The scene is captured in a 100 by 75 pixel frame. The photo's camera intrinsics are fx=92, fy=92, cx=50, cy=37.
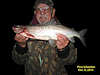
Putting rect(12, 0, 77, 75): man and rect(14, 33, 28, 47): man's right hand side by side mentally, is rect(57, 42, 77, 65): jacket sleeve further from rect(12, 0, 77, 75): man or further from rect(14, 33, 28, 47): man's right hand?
rect(14, 33, 28, 47): man's right hand

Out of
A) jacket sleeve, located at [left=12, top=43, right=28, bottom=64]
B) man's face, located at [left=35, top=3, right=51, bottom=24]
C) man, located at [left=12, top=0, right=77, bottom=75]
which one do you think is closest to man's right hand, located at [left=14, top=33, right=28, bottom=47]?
man, located at [left=12, top=0, right=77, bottom=75]

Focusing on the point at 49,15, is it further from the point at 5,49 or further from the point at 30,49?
the point at 5,49

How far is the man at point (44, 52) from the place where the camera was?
2174 millimetres

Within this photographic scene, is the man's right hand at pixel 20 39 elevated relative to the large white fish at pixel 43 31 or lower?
lower

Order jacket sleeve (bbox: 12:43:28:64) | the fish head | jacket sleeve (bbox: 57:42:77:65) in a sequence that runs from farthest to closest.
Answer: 1. jacket sleeve (bbox: 12:43:28:64)
2. jacket sleeve (bbox: 57:42:77:65)
3. the fish head

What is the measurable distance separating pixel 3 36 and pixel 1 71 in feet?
8.02

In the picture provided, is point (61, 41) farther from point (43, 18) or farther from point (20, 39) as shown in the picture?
point (20, 39)

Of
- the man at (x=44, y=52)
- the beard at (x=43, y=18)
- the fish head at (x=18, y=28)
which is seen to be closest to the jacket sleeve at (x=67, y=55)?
the man at (x=44, y=52)

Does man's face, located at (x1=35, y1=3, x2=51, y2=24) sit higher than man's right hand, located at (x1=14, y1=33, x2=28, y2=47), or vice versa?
man's face, located at (x1=35, y1=3, x2=51, y2=24)

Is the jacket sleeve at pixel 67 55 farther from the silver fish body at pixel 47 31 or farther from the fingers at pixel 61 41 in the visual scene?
the silver fish body at pixel 47 31

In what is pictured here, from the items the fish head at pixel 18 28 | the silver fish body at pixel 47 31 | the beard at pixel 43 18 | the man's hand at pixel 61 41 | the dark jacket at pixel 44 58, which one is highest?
the beard at pixel 43 18

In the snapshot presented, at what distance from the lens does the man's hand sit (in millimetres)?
2084

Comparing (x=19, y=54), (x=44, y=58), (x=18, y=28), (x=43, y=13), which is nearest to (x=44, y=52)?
(x=44, y=58)

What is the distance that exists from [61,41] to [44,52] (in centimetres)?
52
